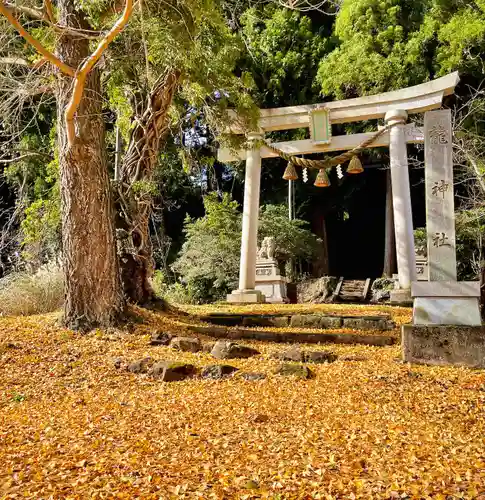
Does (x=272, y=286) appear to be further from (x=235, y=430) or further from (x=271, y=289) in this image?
(x=235, y=430)

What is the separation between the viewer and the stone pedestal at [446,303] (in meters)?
5.00

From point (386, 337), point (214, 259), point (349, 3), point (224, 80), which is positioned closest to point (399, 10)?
point (349, 3)

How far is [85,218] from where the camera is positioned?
5934 mm

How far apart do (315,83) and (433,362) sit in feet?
43.6

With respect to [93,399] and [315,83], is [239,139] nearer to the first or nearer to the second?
[93,399]

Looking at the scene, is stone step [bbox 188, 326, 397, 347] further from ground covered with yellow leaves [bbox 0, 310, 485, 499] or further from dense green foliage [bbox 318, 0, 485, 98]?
dense green foliage [bbox 318, 0, 485, 98]

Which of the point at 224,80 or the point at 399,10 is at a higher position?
the point at 399,10

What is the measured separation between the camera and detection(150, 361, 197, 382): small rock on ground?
4.44 m

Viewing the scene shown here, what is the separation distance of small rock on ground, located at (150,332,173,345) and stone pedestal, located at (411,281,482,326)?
2586mm

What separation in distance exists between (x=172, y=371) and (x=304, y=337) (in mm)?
2493

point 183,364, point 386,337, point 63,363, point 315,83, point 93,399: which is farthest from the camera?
point 315,83

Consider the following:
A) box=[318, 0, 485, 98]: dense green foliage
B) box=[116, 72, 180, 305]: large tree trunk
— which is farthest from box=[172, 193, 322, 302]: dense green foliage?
box=[116, 72, 180, 305]: large tree trunk

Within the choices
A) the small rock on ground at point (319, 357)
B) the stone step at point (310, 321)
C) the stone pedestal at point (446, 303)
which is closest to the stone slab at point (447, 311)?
the stone pedestal at point (446, 303)

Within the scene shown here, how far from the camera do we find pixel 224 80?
7234 millimetres
